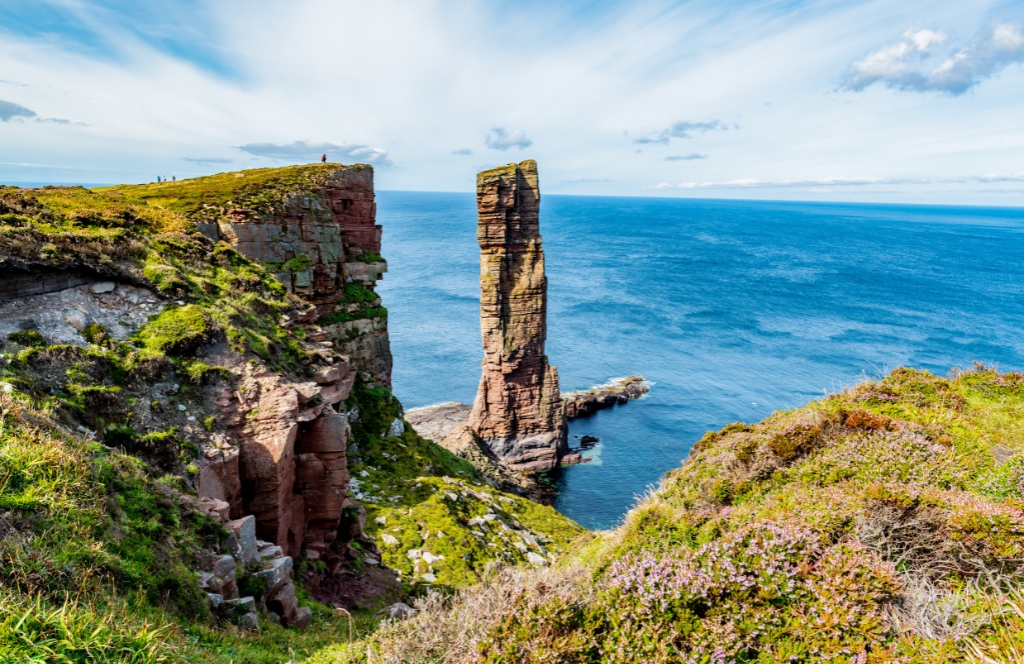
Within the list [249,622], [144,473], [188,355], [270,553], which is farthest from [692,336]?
[144,473]

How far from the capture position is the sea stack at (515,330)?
59.2m

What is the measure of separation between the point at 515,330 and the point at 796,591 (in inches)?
2114

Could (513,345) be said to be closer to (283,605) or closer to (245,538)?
(245,538)

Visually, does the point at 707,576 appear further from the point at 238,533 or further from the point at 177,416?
the point at 177,416

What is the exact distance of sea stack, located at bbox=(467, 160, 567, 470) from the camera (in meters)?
59.2

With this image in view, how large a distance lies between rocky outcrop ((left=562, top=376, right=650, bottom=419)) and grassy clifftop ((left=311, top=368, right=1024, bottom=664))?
6389cm

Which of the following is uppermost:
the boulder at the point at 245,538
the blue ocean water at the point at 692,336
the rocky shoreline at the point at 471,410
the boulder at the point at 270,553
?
the boulder at the point at 245,538

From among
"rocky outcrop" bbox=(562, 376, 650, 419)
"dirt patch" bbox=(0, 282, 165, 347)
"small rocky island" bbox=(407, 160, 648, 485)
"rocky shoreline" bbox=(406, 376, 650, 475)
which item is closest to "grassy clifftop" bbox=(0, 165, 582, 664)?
"dirt patch" bbox=(0, 282, 165, 347)

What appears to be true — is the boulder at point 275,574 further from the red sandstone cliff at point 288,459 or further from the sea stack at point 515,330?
the sea stack at point 515,330

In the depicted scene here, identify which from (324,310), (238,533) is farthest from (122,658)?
(324,310)

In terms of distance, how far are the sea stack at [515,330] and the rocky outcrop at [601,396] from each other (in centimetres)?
1111

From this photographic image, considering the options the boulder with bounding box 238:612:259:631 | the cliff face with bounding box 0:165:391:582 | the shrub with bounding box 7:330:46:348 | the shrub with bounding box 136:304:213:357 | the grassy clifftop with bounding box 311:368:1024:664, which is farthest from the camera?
the shrub with bounding box 136:304:213:357

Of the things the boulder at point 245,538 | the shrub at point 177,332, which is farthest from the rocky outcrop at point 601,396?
the boulder at point 245,538

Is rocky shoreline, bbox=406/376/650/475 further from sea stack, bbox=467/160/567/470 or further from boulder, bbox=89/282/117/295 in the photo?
boulder, bbox=89/282/117/295
